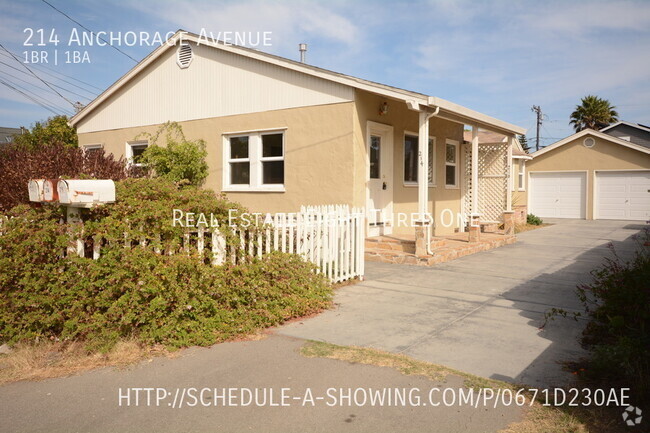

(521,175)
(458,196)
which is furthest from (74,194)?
(521,175)

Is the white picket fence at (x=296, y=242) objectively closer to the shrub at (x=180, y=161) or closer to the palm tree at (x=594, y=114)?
the shrub at (x=180, y=161)

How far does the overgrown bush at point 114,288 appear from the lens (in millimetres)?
4613

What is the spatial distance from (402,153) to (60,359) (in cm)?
872

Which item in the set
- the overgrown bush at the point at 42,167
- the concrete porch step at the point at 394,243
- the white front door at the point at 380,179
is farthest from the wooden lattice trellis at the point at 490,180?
the overgrown bush at the point at 42,167

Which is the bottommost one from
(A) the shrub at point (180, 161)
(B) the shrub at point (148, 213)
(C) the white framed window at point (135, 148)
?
(B) the shrub at point (148, 213)

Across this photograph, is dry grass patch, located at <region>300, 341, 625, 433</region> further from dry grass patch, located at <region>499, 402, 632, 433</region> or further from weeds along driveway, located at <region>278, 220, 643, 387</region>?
weeds along driveway, located at <region>278, 220, 643, 387</region>

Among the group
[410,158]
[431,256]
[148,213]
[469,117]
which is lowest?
[431,256]

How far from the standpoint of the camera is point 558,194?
83.4ft

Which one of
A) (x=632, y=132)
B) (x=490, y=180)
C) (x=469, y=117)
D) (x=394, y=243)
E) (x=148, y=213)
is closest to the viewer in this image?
(x=148, y=213)

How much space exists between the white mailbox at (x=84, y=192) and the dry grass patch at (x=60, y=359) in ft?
4.62

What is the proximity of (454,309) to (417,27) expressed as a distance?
9.89 metres

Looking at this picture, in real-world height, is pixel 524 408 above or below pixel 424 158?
below

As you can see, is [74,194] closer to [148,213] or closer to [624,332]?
[148,213]

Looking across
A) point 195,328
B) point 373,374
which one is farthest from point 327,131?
point 373,374
